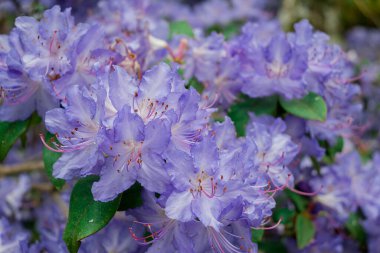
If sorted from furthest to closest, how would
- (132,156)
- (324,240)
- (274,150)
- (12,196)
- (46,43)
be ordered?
(12,196), (324,240), (274,150), (46,43), (132,156)

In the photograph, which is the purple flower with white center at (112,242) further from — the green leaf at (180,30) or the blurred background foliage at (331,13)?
the blurred background foliage at (331,13)

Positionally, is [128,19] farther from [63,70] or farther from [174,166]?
[174,166]

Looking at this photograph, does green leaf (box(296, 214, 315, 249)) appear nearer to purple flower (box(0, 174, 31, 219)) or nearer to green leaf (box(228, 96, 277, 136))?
green leaf (box(228, 96, 277, 136))

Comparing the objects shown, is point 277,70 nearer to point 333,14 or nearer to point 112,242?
point 112,242

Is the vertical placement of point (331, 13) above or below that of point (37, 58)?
below

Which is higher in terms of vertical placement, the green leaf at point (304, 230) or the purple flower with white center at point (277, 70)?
the purple flower with white center at point (277, 70)

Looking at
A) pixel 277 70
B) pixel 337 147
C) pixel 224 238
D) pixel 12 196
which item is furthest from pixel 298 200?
pixel 12 196

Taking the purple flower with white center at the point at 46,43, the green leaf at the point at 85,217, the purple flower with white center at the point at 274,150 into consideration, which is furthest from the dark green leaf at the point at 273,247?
the purple flower with white center at the point at 46,43
